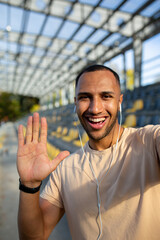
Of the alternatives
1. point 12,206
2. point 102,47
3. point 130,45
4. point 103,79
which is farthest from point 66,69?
point 103,79

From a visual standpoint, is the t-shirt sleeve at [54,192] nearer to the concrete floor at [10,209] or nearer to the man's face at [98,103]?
the man's face at [98,103]

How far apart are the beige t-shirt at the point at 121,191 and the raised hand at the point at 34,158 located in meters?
0.14

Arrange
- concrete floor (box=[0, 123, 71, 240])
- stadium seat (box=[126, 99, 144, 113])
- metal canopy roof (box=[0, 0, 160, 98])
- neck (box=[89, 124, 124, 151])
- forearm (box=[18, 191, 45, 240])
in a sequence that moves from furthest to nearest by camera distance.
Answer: metal canopy roof (box=[0, 0, 160, 98]), stadium seat (box=[126, 99, 144, 113]), concrete floor (box=[0, 123, 71, 240]), neck (box=[89, 124, 124, 151]), forearm (box=[18, 191, 45, 240])

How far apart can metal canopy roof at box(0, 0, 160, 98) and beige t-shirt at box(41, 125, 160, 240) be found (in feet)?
19.5

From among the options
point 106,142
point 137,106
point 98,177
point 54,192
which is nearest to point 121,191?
point 98,177

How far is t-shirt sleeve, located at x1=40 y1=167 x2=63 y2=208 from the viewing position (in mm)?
1098

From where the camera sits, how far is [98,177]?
99 cm

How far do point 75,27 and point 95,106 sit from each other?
25.3 ft

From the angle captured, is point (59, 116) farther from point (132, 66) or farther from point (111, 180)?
point (111, 180)

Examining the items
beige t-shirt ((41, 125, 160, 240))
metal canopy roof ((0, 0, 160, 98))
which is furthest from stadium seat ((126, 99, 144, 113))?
beige t-shirt ((41, 125, 160, 240))

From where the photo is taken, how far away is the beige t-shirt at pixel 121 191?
88cm

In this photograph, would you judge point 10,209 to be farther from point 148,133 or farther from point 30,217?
point 148,133

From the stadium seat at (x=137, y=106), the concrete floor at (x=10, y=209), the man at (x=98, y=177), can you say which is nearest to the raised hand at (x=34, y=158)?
the man at (x=98, y=177)

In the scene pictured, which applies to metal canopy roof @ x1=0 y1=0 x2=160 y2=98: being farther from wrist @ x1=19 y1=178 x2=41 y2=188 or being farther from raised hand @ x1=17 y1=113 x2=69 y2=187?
wrist @ x1=19 y1=178 x2=41 y2=188
